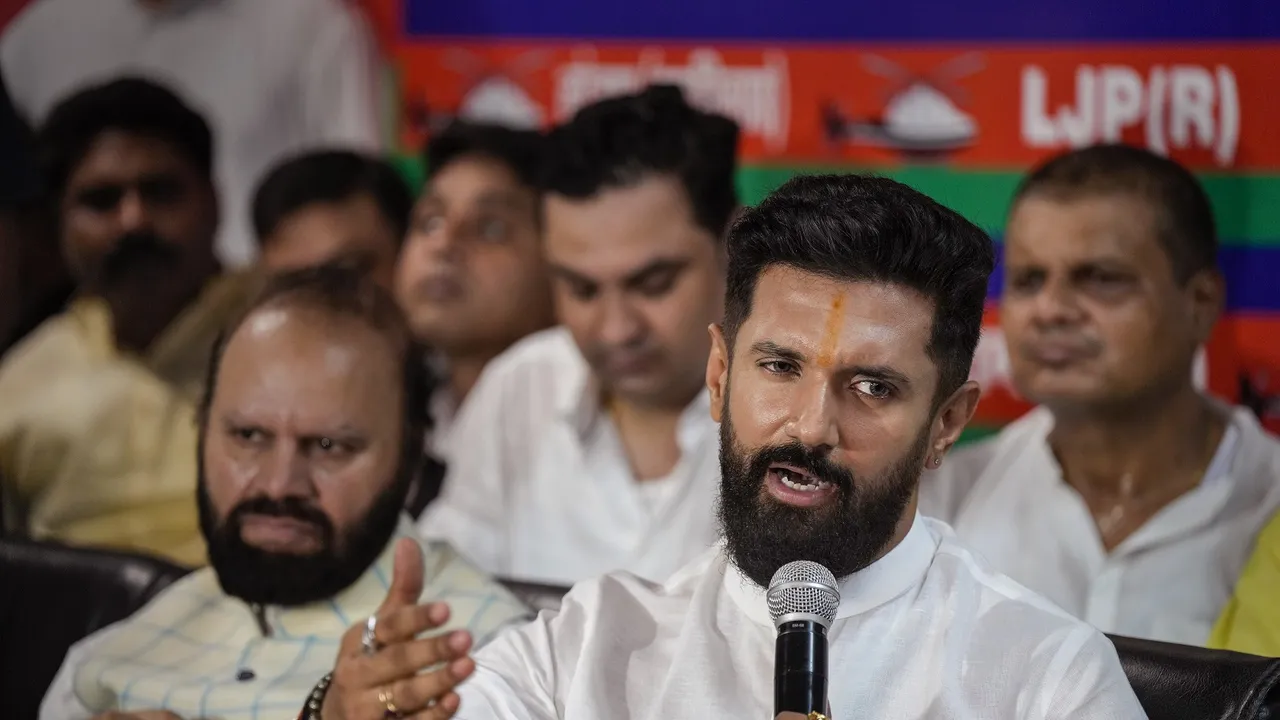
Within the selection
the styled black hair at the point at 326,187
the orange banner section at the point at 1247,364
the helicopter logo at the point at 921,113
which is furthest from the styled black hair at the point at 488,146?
the orange banner section at the point at 1247,364

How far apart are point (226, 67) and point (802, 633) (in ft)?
13.9

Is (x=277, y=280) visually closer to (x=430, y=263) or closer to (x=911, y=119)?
(x=430, y=263)

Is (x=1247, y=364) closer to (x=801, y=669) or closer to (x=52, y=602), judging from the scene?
(x=801, y=669)

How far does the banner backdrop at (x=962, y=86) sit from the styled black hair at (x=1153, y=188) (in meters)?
0.62

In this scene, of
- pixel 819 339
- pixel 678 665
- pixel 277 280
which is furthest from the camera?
pixel 277 280

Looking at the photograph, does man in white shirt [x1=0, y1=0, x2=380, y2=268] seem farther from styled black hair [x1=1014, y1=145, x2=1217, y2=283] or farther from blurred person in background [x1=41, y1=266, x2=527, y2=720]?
styled black hair [x1=1014, y1=145, x2=1217, y2=283]

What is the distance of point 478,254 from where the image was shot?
174 inches

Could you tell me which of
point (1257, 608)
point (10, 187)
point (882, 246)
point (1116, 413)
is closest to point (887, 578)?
point (882, 246)

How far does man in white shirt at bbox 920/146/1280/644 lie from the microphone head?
147 centimetres

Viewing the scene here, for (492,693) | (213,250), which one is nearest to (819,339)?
(492,693)

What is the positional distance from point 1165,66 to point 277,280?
235cm

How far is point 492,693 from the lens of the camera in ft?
7.48

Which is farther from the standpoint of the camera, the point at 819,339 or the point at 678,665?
the point at 678,665

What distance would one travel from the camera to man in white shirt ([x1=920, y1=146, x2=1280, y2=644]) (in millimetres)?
3232
